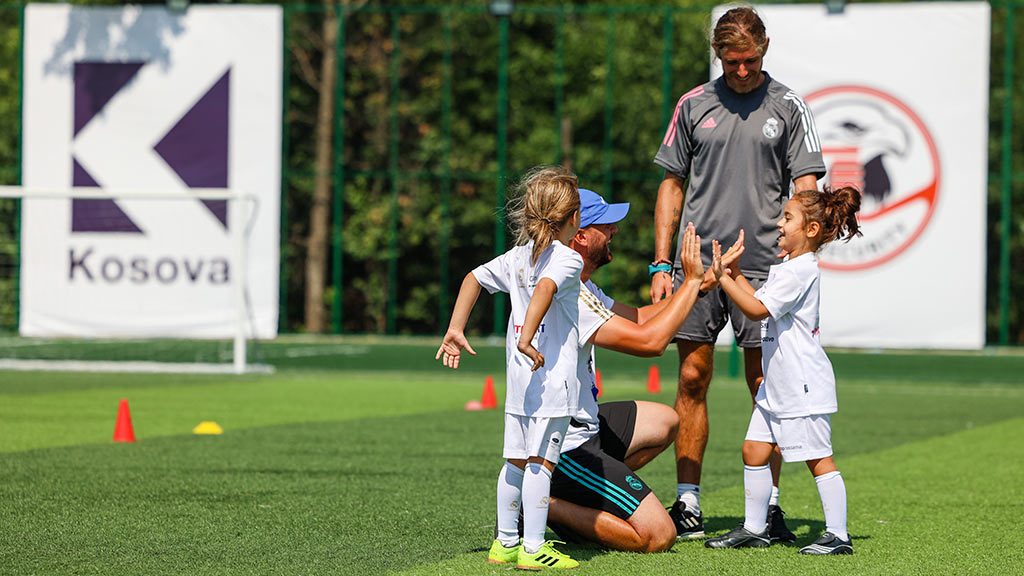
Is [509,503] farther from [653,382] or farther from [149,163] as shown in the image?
[149,163]

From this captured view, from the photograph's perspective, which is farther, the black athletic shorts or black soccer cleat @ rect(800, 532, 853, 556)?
the black athletic shorts

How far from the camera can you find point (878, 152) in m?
18.1

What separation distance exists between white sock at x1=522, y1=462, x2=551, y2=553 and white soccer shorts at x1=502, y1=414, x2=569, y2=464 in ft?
0.17

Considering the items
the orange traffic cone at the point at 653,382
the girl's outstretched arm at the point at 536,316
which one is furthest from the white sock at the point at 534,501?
the orange traffic cone at the point at 653,382

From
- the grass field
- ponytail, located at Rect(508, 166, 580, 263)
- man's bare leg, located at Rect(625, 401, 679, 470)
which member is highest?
ponytail, located at Rect(508, 166, 580, 263)

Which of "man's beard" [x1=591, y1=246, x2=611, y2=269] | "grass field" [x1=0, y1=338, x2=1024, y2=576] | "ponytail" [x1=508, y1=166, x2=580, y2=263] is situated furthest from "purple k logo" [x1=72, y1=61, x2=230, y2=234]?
"ponytail" [x1=508, y1=166, x2=580, y2=263]

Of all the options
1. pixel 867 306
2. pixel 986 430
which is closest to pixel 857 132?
pixel 867 306

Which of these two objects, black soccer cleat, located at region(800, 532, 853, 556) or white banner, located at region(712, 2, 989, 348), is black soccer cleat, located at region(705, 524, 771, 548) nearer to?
black soccer cleat, located at region(800, 532, 853, 556)

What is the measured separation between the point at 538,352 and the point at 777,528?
1.48 m

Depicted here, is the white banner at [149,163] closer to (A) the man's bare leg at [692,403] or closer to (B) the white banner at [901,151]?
(B) the white banner at [901,151]

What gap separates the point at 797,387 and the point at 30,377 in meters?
11.8

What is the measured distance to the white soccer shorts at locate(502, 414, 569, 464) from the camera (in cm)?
530

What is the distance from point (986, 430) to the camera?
1119 cm

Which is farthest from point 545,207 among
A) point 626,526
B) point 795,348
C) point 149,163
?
point 149,163
